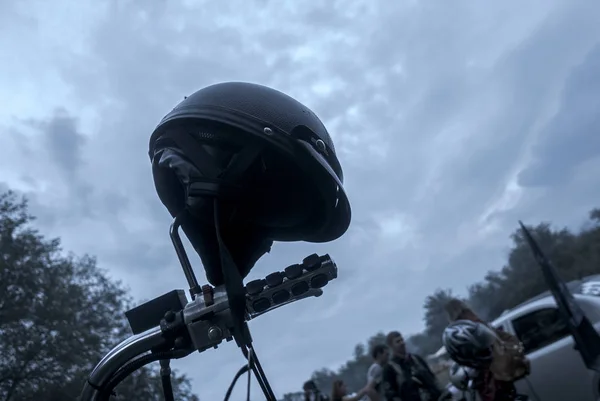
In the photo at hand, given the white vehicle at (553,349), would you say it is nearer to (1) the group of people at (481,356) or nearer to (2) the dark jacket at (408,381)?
(2) the dark jacket at (408,381)

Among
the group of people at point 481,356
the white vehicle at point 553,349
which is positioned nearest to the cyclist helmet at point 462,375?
the group of people at point 481,356

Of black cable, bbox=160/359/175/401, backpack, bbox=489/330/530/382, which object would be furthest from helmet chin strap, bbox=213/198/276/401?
backpack, bbox=489/330/530/382

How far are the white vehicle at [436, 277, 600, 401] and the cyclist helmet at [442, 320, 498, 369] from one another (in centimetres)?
321

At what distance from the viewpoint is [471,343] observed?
4344 mm

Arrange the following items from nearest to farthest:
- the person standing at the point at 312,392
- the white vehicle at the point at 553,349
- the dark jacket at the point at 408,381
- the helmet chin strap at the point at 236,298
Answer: the helmet chin strap at the point at 236,298
the dark jacket at the point at 408,381
the white vehicle at the point at 553,349
the person standing at the point at 312,392

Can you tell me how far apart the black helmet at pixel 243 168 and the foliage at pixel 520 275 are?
15652mm

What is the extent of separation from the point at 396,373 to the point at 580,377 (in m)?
Result: 2.47

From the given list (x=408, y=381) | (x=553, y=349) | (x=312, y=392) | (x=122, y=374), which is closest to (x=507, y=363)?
(x=408, y=381)

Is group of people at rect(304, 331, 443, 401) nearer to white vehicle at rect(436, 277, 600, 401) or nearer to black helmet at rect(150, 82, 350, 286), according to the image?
white vehicle at rect(436, 277, 600, 401)

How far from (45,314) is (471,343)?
1677cm

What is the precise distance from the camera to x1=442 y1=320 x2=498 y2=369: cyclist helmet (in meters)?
4.34

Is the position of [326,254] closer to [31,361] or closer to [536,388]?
[536,388]

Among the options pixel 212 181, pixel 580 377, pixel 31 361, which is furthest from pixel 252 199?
pixel 31 361

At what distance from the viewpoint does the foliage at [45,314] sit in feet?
39.4
